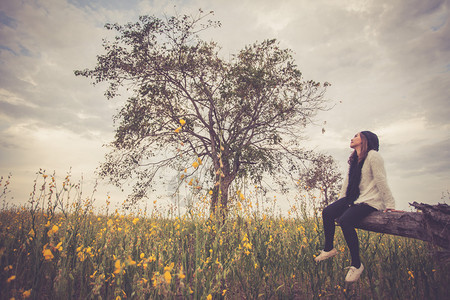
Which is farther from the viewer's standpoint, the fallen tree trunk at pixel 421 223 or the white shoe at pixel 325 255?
the white shoe at pixel 325 255

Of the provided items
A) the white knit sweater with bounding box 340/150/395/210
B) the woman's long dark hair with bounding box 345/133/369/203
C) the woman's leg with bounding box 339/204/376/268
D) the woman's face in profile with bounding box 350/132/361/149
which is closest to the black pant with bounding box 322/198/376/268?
the woman's leg with bounding box 339/204/376/268

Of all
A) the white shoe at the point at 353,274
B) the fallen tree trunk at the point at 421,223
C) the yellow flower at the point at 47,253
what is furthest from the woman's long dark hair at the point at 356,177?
the yellow flower at the point at 47,253

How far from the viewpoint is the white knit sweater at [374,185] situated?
3.66m

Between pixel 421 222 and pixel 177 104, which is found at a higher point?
pixel 177 104

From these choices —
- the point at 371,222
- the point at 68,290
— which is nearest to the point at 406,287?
the point at 371,222

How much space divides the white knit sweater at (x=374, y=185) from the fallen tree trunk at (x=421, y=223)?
21 centimetres

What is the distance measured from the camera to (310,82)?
12133 mm

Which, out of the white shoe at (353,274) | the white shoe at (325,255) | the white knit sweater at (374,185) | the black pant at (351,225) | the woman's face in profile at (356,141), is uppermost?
the woman's face in profile at (356,141)

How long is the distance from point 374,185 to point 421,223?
0.85 meters

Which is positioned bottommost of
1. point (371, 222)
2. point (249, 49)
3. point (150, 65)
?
point (371, 222)

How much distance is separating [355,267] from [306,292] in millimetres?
874

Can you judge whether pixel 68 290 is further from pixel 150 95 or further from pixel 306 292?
pixel 150 95

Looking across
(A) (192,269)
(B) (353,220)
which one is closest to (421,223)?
(B) (353,220)

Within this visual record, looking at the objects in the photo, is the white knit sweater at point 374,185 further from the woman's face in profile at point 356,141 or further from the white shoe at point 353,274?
the white shoe at point 353,274
